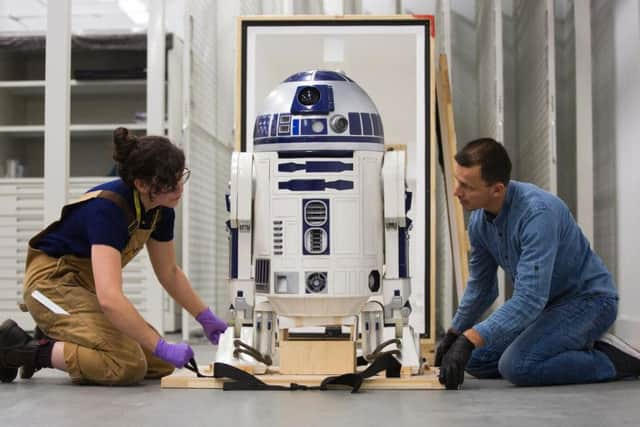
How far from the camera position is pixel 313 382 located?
279cm

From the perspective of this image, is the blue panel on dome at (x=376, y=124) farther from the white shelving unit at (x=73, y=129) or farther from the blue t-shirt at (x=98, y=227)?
the white shelving unit at (x=73, y=129)

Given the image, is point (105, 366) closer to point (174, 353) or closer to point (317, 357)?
point (174, 353)

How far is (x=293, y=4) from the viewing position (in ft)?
17.9

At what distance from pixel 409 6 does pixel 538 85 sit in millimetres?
2059

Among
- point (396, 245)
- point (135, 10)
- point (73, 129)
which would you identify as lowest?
point (396, 245)

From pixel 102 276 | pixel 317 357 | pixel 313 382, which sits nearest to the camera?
pixel 102 276

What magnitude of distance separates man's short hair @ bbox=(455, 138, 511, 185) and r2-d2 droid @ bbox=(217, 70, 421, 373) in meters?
0.25

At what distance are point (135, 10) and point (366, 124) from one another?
6.34m

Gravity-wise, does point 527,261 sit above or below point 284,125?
below

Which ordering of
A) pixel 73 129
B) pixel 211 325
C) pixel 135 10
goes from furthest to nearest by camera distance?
pixel 135 10 < pixel 73 129 < pixel 211 325

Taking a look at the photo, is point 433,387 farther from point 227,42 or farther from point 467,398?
point 227,42

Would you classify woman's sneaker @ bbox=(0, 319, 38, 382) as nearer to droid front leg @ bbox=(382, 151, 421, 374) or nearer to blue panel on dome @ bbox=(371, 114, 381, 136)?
droid front leg @ bbox=(382, 151, 421, 374)

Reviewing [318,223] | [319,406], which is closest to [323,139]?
[318,223]

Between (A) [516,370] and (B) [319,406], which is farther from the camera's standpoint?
(A) [516,370]
